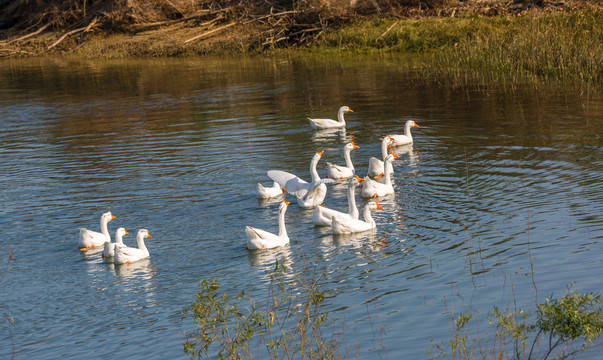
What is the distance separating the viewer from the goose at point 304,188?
14.1 metres

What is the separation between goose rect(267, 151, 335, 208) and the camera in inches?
553

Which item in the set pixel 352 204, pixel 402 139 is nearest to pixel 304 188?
pixel 352 204

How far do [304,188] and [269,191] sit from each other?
2.40 feet

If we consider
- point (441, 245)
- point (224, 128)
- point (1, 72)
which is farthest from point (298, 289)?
point (1, 72)

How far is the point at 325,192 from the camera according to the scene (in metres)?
14.2

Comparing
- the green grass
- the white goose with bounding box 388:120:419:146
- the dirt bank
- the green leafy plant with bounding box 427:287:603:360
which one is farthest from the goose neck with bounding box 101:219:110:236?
the dirt bank

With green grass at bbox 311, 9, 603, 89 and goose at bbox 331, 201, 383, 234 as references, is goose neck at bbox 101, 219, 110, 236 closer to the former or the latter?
goose at bbox 331, 201, 383, 234

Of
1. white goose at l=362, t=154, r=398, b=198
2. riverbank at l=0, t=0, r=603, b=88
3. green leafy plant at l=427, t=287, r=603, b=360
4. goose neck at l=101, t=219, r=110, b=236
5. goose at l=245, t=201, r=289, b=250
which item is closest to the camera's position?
green leafy plant at l=427, t=287, r=603, b=360

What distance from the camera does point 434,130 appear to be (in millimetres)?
20453

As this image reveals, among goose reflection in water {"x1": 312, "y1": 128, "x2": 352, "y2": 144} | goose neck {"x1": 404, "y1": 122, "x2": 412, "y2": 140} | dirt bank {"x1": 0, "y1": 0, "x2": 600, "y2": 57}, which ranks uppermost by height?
dirt bank {"x1": 0, "y1": 0, "x2": 600, "y2": 57}

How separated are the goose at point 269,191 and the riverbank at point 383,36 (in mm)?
12387

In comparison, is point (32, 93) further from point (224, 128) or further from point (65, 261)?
point (65, 261)

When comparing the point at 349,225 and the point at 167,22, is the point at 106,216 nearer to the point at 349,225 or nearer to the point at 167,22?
the point at 349,225

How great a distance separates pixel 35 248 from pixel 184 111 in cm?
1436
